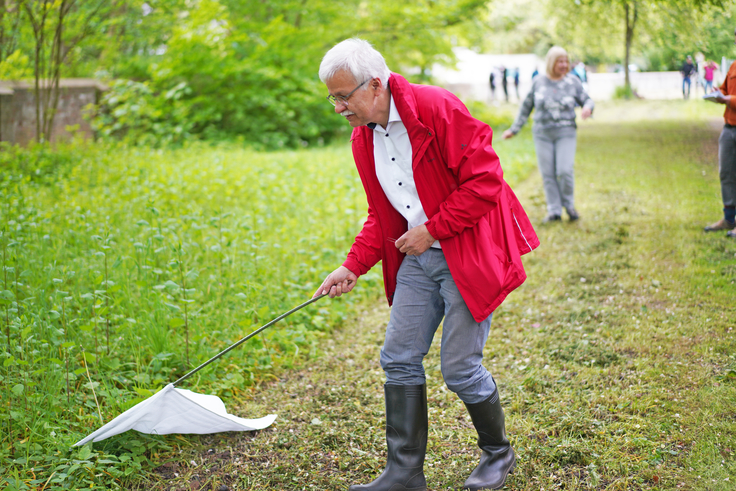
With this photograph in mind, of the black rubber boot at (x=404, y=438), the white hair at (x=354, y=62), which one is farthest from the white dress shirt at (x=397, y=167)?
the black rubber boot at (x=404, y=438)

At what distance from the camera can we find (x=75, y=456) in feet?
8.54

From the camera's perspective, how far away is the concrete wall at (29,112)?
9.38 meters

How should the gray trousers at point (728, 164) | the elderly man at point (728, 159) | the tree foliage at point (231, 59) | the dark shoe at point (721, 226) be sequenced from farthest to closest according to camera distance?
the tree foliage at point (231, 59), the dark shoe at point (721, 226), the gray trousers at point (728, 164), the elderly man at point (728, 159)

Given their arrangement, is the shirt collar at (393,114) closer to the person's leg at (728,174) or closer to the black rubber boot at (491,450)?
the black rubber boot at (491,450)

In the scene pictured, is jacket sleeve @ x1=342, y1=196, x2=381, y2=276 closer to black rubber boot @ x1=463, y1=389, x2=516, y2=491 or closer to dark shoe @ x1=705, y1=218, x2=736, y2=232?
black rubber boot @ x1=463, y1=389, x2=516, y2=491

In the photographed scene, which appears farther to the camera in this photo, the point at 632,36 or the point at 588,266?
the point at 632,36

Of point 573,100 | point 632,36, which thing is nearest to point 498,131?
point 632,36

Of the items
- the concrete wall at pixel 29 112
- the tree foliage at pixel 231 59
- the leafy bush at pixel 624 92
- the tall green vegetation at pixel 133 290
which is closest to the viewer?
the tall green vegetation at pixel 133 290

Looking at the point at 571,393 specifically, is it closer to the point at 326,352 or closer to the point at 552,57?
the point at 326,352

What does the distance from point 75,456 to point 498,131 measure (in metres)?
15.0

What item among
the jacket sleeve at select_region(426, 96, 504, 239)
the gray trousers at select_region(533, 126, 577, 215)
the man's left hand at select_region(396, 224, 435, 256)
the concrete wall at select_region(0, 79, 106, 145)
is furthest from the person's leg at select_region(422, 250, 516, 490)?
the concrete wall at select_region(0, 79, 106, 145)

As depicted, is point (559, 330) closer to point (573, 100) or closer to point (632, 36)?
point (573, 100)

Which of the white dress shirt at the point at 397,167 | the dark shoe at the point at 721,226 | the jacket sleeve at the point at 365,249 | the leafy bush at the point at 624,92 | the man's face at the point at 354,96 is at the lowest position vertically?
the leafy bush at the point at 624,92

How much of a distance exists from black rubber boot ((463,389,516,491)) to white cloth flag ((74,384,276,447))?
1141 millimetres
